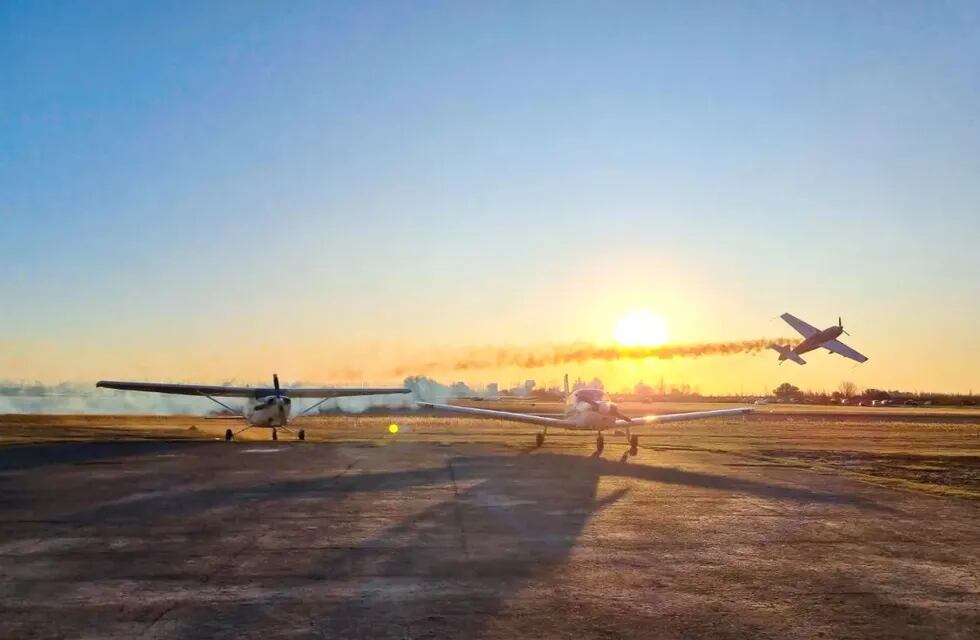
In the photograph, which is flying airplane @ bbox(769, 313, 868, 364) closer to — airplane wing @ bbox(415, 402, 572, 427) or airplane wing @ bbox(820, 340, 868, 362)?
airplane wing @ bbox(820, 340, 868, 362)

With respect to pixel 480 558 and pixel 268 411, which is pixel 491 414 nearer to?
pixel 268 411

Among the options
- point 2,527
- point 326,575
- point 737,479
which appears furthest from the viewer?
point 737,479

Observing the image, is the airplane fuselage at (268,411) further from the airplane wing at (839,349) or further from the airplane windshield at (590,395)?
the airplane wing at (839,349)

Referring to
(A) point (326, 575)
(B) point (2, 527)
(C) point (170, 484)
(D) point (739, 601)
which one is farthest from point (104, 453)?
(D) point (739, 601)

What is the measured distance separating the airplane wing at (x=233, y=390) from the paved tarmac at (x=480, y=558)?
826 inches

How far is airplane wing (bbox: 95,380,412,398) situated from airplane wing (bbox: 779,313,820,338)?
37.0 m

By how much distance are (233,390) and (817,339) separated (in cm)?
4785

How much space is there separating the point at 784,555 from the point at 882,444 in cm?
3589

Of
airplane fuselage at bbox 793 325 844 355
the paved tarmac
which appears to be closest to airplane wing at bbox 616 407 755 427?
the paved tarmac

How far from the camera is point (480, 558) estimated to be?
10.6 m

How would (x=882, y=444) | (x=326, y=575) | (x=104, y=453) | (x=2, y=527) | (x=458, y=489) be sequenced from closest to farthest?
(x=326, y=575), (x=2, y=527), (x=458, y=489), (x=104, y=453), (x=882, y=444)

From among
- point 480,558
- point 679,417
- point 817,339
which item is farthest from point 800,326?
point 480,558

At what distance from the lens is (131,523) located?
44.5 feet

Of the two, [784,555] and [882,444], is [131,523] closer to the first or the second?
[784,555]
